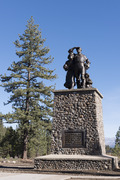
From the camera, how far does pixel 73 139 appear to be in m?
10.7

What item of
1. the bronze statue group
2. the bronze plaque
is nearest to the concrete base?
the bronze plaque

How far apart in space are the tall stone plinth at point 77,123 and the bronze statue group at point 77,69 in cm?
81

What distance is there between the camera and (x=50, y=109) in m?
21.8

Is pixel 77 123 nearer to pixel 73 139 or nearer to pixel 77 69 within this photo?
pixel 73 139

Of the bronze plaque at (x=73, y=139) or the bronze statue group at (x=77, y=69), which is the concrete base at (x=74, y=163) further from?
the bronze statue group at (x=77, y=69)

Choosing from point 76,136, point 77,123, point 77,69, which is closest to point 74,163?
point 76,136

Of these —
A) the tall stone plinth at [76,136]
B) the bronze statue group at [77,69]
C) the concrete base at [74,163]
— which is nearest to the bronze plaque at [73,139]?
the tall stone plinth at [76,136]

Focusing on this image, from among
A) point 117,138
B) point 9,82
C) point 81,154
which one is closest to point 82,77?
point 81,154

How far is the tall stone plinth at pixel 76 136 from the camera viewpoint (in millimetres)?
9547

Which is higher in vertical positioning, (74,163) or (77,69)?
(77,69)

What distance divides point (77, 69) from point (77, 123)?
3.16 m

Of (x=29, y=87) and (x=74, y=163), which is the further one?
(x=29, y=87)

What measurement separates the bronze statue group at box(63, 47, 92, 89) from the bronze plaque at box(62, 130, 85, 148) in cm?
271

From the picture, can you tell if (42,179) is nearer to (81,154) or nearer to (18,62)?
(81,154)
